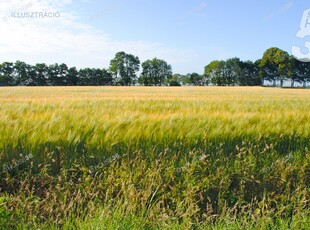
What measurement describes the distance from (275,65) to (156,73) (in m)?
42.3

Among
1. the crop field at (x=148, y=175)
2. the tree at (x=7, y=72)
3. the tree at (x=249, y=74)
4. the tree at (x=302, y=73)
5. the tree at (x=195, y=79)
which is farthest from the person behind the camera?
the tree at (x=195, y=79)

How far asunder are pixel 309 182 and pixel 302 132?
99 centimetres

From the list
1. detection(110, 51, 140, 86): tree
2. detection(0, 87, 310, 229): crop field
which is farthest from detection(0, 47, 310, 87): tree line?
detection(0, 87, 310, 229): crop field

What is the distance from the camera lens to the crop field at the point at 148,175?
2527mm

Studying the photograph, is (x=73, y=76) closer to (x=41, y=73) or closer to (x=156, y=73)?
(x=41, y=73)

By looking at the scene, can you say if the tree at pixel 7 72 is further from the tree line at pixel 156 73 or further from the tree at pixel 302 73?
the tree at pixel 302 73

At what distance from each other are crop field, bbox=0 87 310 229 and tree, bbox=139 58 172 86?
89.6 meters

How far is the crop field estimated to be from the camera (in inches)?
99.5

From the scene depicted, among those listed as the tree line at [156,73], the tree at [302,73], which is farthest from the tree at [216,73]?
the tree at [302,73]

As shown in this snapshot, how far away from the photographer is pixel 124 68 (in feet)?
290

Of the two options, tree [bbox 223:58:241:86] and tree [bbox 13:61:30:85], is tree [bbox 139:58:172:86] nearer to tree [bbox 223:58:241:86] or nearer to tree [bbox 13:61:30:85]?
tree [bbox 223:58:241:86]

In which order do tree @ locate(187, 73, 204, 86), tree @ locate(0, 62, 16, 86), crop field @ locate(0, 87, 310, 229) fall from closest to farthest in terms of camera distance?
crop field @ locate(0, 87, 310, 229)
tree @ locate(0, 62, 16, 86)
tree @ locate(187, 73, 204, 86)

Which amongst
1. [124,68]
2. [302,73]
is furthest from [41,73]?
[302,73]

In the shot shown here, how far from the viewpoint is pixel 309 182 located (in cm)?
339
